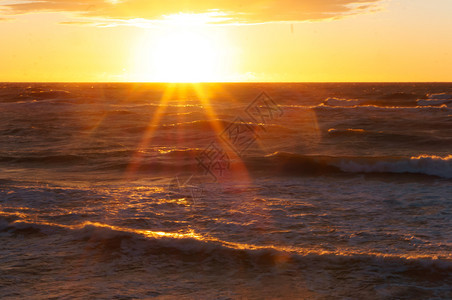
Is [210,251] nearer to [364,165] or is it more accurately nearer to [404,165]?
[364,165]

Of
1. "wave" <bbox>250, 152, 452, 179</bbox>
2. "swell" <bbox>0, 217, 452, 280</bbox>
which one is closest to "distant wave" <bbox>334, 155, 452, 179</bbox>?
"wave" <bbox>250, 152, 452, 179</bbox>

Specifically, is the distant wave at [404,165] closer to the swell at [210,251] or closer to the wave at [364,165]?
the wave at [364,165]

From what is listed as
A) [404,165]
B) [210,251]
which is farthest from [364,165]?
[210,251]

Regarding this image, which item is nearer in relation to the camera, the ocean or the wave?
the ocean

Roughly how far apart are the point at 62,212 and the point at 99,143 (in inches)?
521

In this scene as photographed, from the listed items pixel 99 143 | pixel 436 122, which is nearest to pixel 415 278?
pixel 99 143

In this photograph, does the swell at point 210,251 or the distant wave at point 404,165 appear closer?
the swell at point 210,251

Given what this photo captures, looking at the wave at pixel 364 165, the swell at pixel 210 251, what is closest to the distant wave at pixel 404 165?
the wave at pixel 364 165

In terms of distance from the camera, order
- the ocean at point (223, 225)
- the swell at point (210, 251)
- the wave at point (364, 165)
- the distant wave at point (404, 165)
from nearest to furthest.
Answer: the ocean at point (223, 225), the swell at point (210, 251), the distant wave at point (404, 165), the wave at point (364, 165)

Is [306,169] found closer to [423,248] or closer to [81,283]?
[423,248]

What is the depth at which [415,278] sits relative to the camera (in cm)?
621

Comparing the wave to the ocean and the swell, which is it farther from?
the swell

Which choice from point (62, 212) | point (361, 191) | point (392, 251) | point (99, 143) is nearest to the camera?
point (392, 251)

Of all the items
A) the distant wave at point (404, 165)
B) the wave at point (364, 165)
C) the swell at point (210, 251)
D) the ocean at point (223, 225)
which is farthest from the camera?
the wave at point (364, 165)
